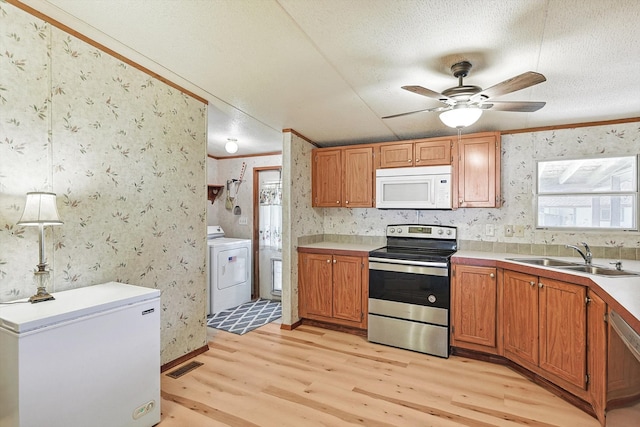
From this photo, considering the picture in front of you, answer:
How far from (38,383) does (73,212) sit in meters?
0.97

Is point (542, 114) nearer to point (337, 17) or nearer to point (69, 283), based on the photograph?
point (337, 17)

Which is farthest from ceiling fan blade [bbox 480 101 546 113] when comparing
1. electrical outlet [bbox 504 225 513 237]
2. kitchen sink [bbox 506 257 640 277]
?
electrical outlet [bbox 504 225 513 237]

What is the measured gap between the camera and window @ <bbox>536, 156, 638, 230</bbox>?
2926 millimetres

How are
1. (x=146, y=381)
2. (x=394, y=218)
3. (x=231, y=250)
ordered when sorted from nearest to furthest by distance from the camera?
(x=146, y=381) → (x=394, y=218) → (x=231, y=250)

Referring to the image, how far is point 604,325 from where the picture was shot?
1931mm

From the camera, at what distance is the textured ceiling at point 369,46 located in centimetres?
156

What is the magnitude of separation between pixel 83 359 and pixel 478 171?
3432 millimetres

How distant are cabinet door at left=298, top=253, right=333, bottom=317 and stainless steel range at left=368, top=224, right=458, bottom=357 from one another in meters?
0.54

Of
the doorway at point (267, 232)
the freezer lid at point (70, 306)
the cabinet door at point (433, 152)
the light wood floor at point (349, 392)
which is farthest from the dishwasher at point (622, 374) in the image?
the doorway at point (267, 232)

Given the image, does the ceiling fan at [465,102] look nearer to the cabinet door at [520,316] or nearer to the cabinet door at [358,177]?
the cabinet door at [520,316]

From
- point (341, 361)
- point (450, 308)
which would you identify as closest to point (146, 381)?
point (341, 361)

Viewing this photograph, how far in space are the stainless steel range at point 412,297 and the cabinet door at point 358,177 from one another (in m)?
0.69

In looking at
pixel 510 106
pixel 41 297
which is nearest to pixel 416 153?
pixel 510 106

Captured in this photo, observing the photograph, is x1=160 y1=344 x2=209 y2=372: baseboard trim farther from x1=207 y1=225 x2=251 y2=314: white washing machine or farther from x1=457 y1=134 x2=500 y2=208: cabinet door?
x1=457 y1=134 x2=500 y2=208: cabinet door
